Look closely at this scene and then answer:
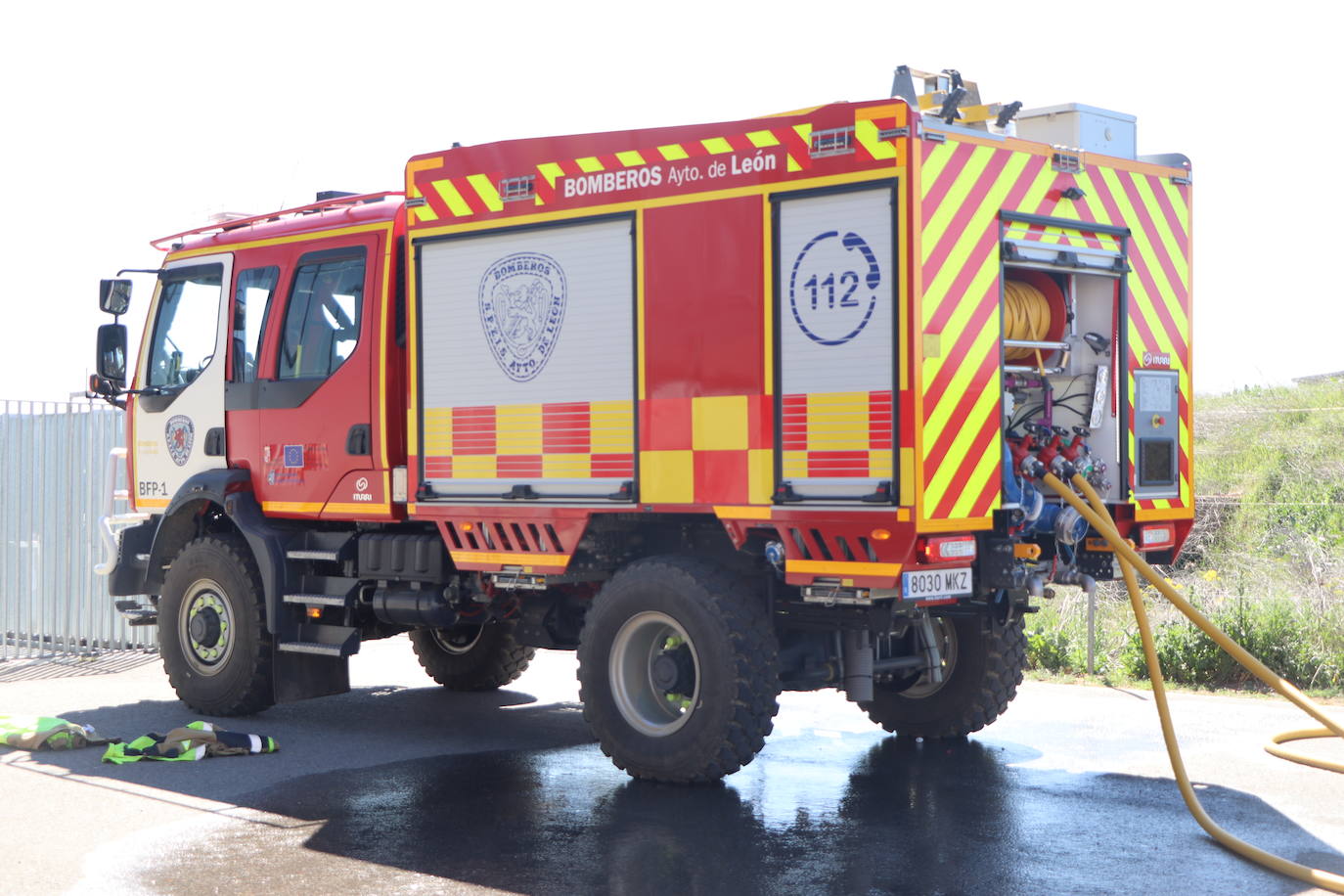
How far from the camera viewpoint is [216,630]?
10547 millimetres

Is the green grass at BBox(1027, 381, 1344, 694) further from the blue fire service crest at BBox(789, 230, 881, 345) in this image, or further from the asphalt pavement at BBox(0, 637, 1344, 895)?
the blue fire service crest at BBox(789, 230, 881, 345)

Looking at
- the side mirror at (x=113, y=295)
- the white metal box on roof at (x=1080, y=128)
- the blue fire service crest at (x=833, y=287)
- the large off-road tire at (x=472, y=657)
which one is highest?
the white metal box on roof at (x=1080, y=128)

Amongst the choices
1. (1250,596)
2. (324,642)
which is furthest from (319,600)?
(1250,596)

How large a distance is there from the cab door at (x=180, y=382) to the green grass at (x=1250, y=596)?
6515 mm

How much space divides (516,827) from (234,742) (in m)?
2.61

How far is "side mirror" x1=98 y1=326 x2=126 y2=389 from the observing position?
427 inches

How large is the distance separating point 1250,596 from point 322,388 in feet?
24.2

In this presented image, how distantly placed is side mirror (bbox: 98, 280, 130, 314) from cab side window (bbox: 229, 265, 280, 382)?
2.36 ft

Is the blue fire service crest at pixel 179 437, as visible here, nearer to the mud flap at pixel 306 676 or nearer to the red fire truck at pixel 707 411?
the red fire truck at pixel 707 411

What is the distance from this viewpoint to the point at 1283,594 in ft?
39.3

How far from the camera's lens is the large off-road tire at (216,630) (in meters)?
10.3

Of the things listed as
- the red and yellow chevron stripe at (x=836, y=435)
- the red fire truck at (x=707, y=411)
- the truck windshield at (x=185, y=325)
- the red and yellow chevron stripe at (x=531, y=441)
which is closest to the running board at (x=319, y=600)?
the red fire truck at (x=707, y=411)

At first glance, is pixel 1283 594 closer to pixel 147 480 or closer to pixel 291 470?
pixel 291 470

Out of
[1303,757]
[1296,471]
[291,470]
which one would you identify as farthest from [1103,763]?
[1296,471]
